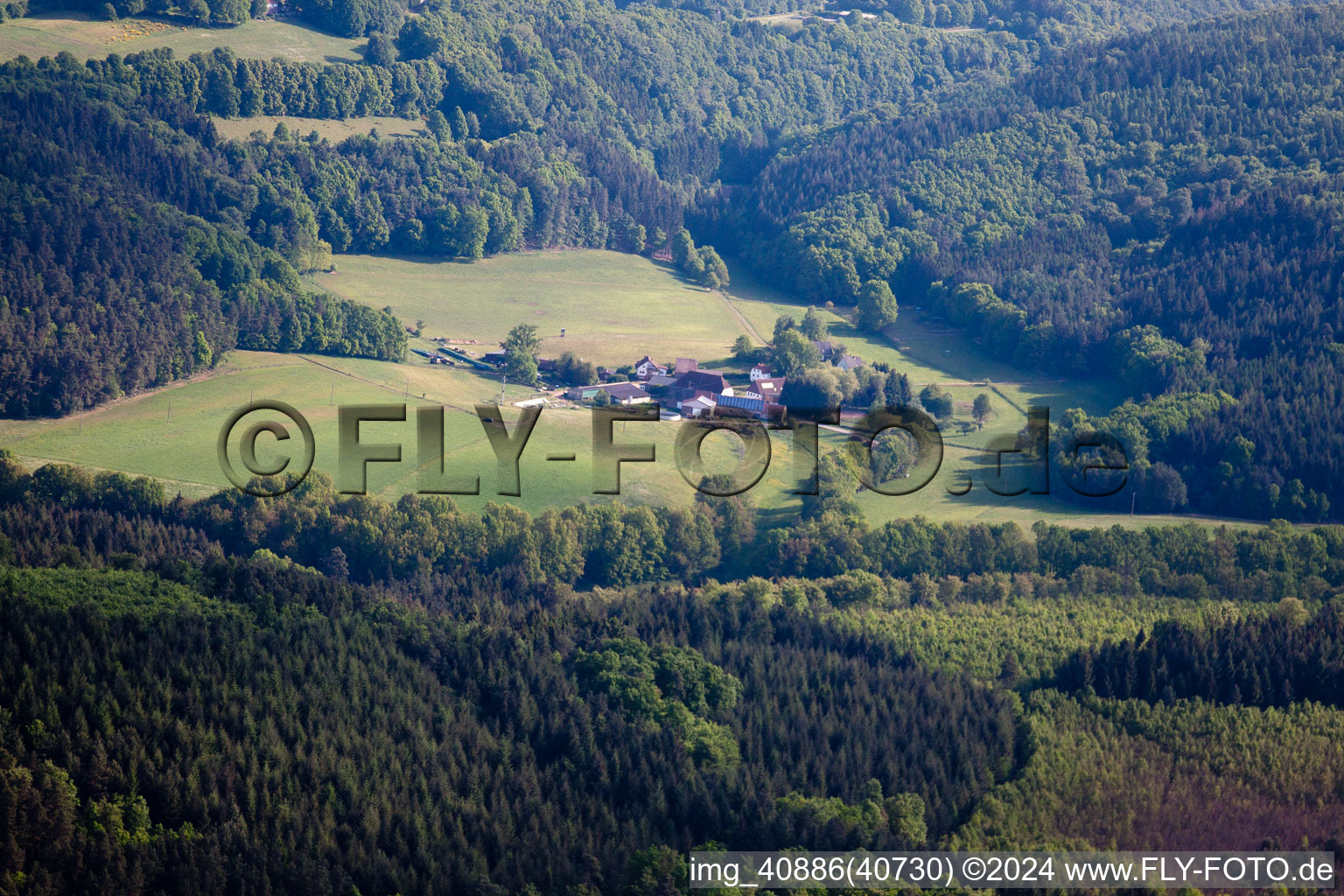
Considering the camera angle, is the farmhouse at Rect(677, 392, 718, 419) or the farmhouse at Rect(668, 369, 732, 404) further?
the farmhouse at Rect(668, 369, 732, 404)

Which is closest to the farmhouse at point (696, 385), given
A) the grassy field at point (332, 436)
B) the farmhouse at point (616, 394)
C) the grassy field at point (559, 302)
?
the farmhouse at point (616, 394)

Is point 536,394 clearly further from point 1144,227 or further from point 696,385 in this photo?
point 1144,227

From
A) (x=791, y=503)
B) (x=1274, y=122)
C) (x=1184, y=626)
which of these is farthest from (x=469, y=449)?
(x=1274, y=122)

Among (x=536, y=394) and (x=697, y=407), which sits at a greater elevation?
(x=536, y=394)

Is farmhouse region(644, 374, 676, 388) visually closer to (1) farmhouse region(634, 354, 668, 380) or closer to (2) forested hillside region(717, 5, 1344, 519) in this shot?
(1) farmhouse region(634, 354, 668, 380)

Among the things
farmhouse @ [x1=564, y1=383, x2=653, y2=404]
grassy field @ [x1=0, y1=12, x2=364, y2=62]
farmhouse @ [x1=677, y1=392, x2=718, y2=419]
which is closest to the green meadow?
farmhouse @ [x1=564, y1=383, x2=653, y2=404]

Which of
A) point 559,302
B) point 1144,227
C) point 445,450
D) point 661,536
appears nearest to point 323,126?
point 559,302
